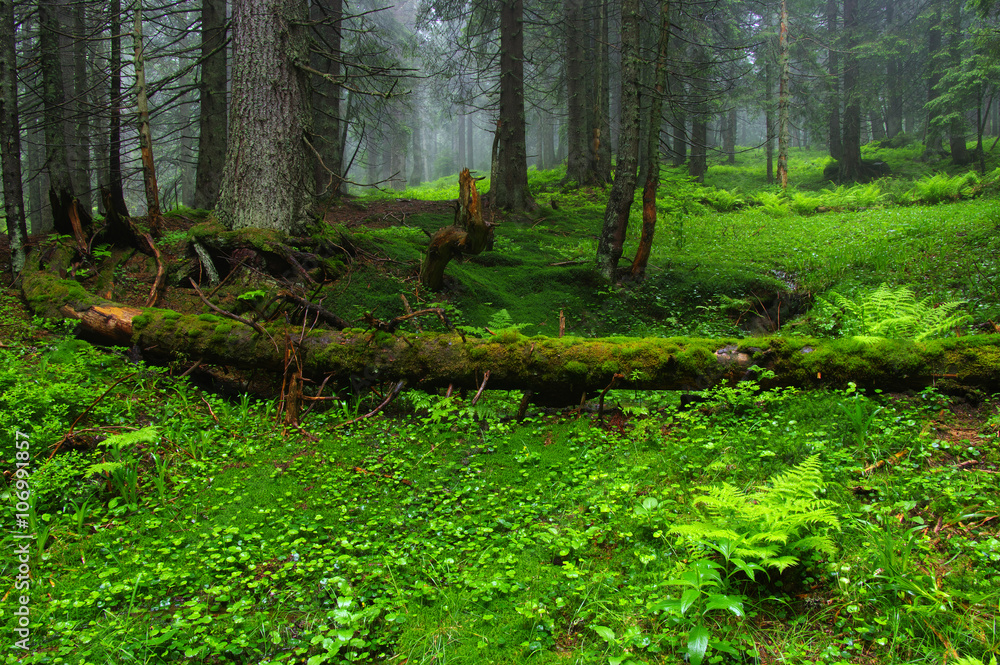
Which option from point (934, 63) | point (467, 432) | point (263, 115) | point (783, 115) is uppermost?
point (934, 63)

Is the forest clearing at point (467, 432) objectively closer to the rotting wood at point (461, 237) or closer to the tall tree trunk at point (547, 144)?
the rotting wood at point (461, 237)

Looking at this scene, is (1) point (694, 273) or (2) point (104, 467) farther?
(1) point (694, 273)

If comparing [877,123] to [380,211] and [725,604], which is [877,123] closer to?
[380,211]

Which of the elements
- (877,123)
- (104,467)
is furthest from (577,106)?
(877,123)

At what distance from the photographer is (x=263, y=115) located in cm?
665

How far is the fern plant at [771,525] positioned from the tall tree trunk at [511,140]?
1016 centimetres

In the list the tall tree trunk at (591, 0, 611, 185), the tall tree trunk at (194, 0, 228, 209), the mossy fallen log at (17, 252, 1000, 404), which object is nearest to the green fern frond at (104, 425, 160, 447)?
the mossy fallen log at (17, 252, 1000, 404)

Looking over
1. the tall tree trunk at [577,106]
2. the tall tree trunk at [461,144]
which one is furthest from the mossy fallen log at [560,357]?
the tall tree trunk at [461,144]

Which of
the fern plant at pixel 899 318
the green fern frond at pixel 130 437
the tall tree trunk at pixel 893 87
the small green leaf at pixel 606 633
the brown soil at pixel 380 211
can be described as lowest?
the small green leaf at pixel 606 633

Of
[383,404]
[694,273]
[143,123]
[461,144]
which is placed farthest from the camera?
[461,144]

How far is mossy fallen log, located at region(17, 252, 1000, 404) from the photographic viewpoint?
4082mm

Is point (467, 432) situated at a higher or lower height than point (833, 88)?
lower

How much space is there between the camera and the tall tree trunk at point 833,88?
24.4 metres

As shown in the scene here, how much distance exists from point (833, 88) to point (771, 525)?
109 ft
